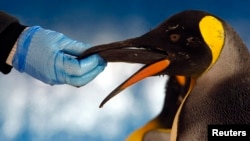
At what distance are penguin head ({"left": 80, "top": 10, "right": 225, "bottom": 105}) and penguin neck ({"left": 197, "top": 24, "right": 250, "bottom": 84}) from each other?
15 mm

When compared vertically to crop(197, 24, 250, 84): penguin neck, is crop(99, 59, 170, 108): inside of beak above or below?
below

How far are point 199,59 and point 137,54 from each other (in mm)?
158

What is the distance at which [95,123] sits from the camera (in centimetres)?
199

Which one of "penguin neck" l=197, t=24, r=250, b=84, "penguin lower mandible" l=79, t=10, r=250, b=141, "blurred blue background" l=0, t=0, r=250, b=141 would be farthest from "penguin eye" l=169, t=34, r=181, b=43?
"blurred blue background" l=0, t=0, r=250, b=141

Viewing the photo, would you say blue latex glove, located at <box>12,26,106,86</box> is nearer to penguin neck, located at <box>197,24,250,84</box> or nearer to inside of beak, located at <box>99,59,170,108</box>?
inside of beak, located at <box>99,59,170,108</box>

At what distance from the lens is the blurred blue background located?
78.0 inches

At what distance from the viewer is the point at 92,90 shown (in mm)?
1974

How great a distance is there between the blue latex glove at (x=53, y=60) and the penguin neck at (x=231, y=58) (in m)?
0.31

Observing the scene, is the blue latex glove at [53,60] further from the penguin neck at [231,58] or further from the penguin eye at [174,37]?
the penguin neck at [231,58]

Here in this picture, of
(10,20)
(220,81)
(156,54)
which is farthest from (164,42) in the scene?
(10,20)

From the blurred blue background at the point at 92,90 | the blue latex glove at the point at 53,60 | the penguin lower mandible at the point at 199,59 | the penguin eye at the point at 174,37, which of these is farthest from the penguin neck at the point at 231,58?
the blurred blue background at the point at 92,90

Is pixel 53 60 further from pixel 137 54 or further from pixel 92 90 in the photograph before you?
pixel 92 90

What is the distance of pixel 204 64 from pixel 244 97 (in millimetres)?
130

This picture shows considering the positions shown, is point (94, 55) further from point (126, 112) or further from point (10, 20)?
point (126, 112)
